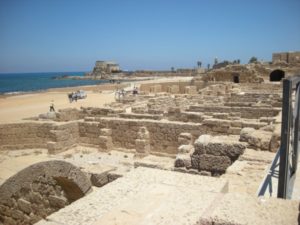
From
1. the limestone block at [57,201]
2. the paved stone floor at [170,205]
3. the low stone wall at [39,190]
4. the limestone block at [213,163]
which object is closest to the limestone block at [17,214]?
the low stone wall at [39,190]

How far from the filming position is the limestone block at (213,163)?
21.5 ft

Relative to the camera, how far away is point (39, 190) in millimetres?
6125

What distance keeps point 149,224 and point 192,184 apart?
109 centimetres

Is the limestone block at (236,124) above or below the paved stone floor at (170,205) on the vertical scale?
below

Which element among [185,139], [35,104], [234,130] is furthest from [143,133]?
[35,104]

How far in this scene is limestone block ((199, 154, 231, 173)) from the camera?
21.5 feet

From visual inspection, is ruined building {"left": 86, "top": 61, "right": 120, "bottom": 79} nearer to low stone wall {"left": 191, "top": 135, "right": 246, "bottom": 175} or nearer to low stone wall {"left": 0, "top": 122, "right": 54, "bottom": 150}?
low stone wall {"left": 0, "top": 122, "right": 54, "bottom": 150}

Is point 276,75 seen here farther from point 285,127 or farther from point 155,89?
point 285,127

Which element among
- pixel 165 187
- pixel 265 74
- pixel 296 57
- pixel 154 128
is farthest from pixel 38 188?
pixel 296 57

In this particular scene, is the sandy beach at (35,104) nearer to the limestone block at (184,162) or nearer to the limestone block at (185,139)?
the limestone block at (185,139)

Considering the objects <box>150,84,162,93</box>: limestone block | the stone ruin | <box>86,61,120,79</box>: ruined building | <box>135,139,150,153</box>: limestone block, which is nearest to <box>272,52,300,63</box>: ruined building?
<box>150,84,162,93</box>: limestone block

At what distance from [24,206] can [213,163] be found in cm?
432

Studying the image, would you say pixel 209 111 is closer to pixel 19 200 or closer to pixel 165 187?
pixel 19 200

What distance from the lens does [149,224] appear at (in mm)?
2709
